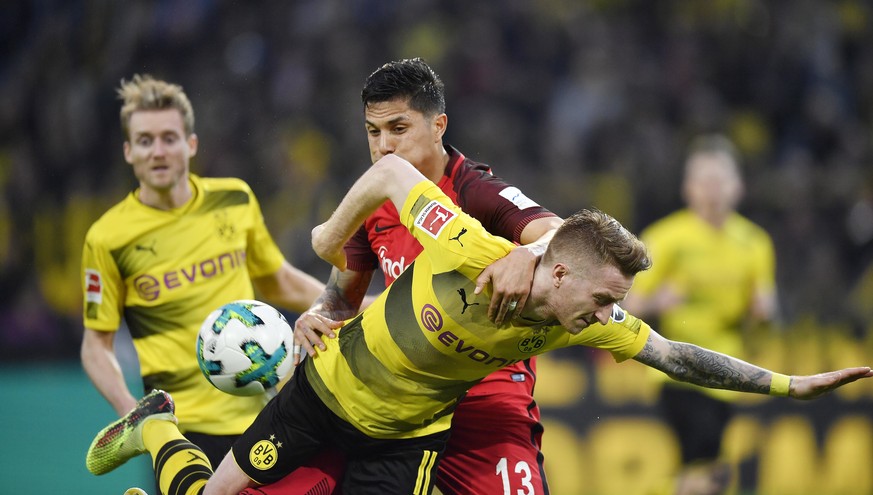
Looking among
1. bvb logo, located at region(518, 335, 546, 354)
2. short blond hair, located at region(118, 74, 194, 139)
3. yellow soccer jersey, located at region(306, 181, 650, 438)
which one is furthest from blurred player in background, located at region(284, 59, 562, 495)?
short blond hair, located at region(118, 74, 194, 139)

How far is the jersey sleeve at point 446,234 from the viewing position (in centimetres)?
428

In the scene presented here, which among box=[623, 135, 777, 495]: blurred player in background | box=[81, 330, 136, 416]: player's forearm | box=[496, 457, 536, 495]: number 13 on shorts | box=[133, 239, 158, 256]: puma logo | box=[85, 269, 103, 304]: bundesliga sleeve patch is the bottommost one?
box=[81, 330, 136, 416]: player's forearm

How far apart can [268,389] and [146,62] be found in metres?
9.47

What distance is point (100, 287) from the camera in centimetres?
610

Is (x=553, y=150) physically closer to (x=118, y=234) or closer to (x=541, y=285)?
(x=118, y=234)

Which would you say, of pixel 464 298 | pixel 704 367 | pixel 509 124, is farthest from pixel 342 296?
pixel 509 124

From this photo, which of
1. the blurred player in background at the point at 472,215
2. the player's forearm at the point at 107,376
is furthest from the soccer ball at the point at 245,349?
the player's forearm at the point at 107,376

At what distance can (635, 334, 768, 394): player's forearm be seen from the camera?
4.88 m

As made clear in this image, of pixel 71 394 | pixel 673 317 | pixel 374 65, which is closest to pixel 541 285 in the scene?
pixel 673 317

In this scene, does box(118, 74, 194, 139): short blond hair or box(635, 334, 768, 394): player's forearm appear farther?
box(118, 74, 194, 139): short blond hair

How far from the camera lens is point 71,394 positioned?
10133 mm

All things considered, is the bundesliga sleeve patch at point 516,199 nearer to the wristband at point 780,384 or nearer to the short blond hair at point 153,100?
the wristband at point 780,384

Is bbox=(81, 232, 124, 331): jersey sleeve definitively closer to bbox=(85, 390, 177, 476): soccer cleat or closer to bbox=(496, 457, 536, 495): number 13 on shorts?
bbox=(85, 390, 177, 476): soccer cleat

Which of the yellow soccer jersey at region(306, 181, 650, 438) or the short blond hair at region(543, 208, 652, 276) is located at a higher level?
the short blond hair at region(543, 208, 652, 276)
